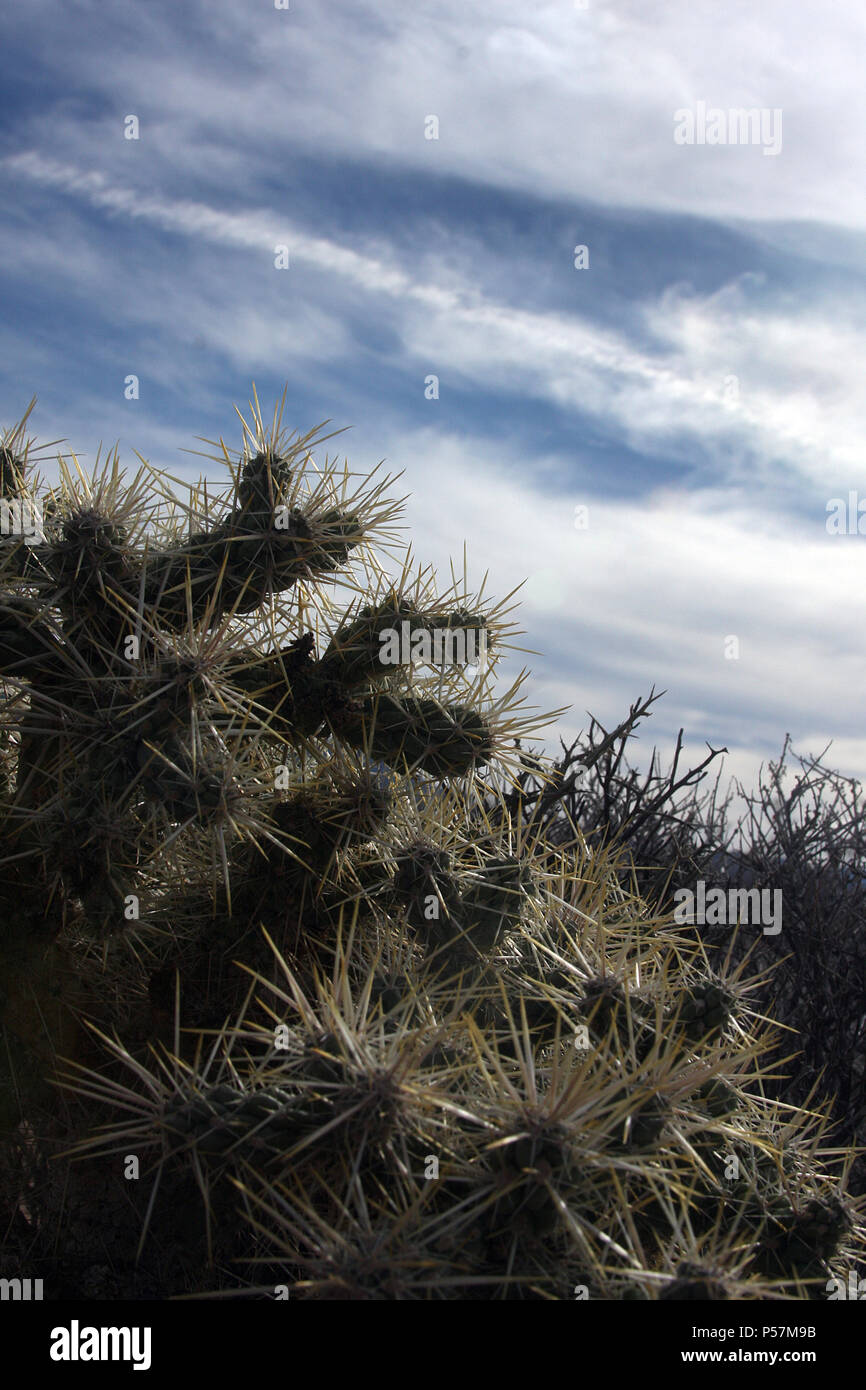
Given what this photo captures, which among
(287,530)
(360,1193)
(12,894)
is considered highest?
(287,530)

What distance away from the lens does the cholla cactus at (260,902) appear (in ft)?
10.3

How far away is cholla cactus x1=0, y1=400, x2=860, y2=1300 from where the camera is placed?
314 cm

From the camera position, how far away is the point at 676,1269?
243 centimetres

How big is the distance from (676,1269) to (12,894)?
280cm

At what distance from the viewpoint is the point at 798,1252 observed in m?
3.26

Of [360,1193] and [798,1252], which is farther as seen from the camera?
[798,1252]

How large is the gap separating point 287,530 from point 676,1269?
2.65 m

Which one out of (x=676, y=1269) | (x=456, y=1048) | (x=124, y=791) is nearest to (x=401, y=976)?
(x=456, y=1048)

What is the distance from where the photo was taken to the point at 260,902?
3.81 meters

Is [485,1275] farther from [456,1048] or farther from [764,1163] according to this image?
[764,1163]
